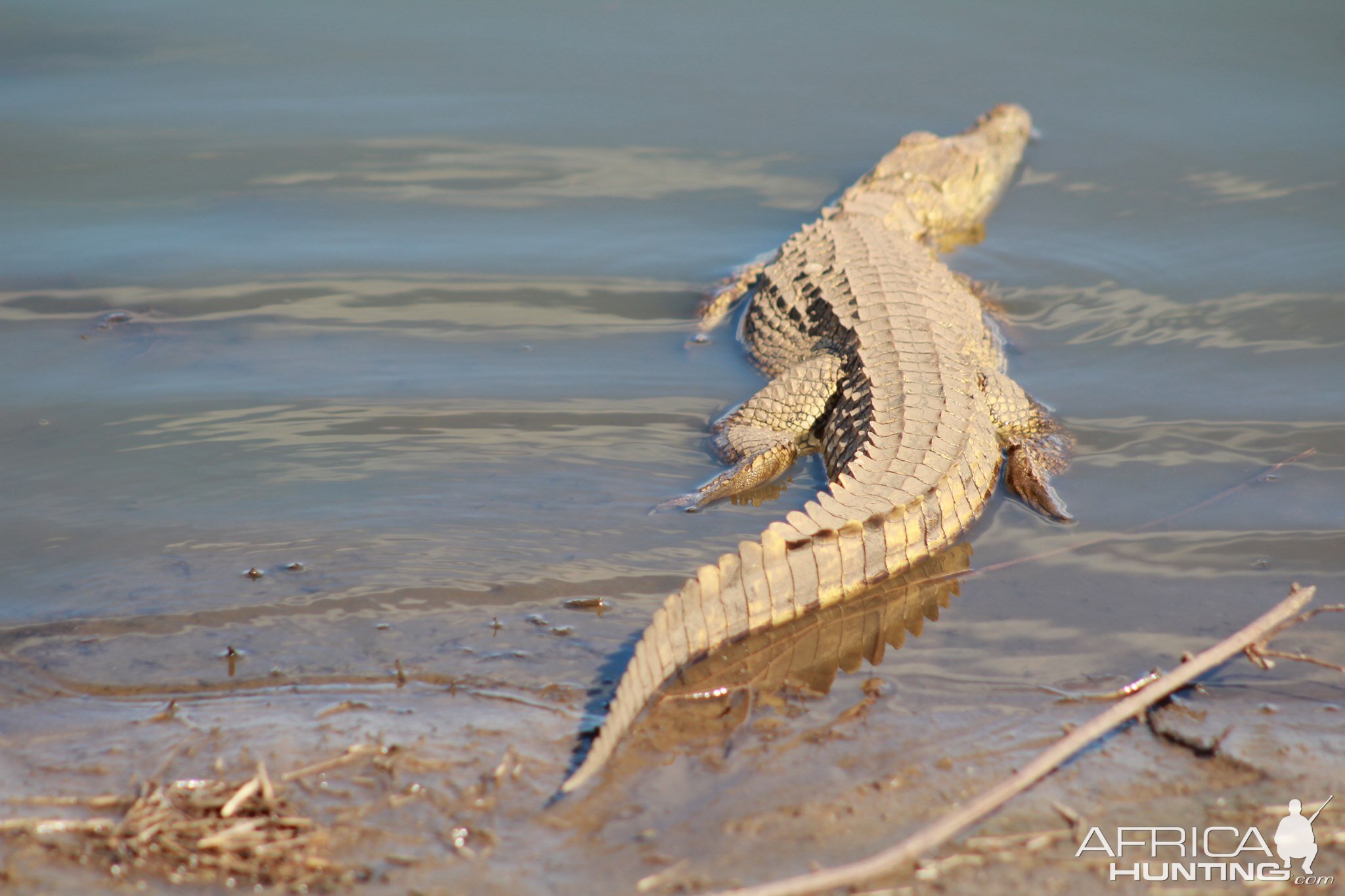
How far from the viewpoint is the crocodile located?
9.48ft

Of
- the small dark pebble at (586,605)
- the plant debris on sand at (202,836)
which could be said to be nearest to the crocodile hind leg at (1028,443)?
the small dark pebble at (586,605)

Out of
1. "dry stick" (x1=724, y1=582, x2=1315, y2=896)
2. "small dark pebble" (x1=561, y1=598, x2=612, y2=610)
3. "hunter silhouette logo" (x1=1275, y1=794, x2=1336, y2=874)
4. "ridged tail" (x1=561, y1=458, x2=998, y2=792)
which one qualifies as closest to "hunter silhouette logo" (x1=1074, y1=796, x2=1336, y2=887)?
"hunter silhouette logo" (x1=1275, y1=794, x2=1336, y2=874)

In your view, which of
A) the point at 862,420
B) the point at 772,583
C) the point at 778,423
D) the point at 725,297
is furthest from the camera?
the point at 725,297

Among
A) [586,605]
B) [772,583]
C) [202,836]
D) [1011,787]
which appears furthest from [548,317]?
[1011,787]

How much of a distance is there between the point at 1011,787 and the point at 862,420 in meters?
2.04

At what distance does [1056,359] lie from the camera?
16.5ft

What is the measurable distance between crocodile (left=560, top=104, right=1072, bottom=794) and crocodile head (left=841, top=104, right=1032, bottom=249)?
0.05 ft

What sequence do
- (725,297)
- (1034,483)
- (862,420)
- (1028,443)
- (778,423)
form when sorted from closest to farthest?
1. (1034,483)
2. (862,420)
3. (1028,443)
4. (778,423)
5. (725,297)

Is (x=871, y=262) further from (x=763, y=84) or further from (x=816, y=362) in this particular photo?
(x=763, y=84)

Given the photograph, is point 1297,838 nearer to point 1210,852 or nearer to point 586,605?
point 1210,852

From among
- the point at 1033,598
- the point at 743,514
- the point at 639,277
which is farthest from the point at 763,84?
the point at 1033,598

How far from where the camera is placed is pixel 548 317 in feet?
17.5

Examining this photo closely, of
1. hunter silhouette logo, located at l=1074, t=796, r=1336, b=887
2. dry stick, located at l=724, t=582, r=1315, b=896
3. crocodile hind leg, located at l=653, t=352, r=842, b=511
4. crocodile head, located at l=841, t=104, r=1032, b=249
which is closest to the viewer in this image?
dry stick, located at l=724, t=582, r=1315, b=896

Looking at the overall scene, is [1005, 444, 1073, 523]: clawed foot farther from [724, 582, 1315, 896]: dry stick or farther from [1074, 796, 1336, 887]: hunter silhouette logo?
[1074, 796, 1336, 887]: hunter silhouette logo
